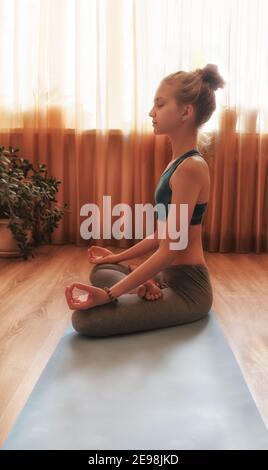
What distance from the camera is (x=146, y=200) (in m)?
2.89

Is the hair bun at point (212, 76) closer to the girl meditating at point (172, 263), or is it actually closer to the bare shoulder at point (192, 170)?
the girl meditating at point (172, 263)

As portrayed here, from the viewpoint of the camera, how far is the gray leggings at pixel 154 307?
4.51ft

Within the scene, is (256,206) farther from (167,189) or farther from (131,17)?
(167,189)

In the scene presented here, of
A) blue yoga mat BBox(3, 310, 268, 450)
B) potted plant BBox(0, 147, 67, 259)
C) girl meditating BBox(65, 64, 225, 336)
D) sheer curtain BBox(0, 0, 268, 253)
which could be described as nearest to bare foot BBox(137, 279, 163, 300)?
girl meditating BBox(65, 64, 225, 336)

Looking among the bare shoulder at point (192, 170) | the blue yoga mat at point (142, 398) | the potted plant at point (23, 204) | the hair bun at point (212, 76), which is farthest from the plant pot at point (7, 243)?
the hair bun at point (212, 76)

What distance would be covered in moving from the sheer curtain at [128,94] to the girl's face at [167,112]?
126 centimetres

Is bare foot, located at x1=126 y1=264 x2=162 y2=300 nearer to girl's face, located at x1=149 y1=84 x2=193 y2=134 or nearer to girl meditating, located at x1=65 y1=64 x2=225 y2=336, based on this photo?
girl meditating, located at x1=65 y1=64 x2=225 y2=336

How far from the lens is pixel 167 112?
4.84 feet

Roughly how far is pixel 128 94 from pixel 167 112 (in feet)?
4.77

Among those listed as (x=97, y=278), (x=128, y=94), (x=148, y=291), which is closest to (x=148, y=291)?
(x=148, y=291)

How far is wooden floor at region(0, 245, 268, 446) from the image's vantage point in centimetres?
118

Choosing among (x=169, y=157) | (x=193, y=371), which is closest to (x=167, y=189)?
(x=193, y=371)

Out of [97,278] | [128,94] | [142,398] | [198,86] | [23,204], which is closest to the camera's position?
[142,398]

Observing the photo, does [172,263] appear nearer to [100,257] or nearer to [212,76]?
[100,257]
